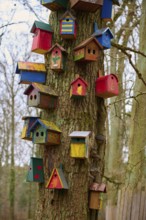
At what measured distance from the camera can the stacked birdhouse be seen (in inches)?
98.3

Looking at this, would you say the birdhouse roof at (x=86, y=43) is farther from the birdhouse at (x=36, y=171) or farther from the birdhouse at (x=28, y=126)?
the birdhouse at (x=36, y=171)

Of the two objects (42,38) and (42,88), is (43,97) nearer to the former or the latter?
(42,88)

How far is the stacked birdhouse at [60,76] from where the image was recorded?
8.19 ft

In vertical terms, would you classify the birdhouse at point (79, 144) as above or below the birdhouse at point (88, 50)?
below

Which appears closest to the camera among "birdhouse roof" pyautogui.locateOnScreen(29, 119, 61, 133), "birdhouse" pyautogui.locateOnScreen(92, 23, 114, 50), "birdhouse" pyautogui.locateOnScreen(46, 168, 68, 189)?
"birdhouse" pyautogui.locateOnScreen(46, 168, 68, 189)

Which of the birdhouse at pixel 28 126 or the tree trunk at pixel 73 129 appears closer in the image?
the tree trunk at pixel 73 129

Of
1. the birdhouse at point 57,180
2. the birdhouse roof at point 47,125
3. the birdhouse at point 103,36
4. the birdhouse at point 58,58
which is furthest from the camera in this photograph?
the birdhouse at point 103,36

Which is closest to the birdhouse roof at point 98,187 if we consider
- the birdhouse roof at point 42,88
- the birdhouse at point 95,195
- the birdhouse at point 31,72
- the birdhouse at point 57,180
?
the birdhouse at point 95,195

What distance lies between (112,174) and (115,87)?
8272 millimetres

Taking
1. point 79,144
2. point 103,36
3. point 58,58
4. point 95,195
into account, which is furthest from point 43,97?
point 95,195

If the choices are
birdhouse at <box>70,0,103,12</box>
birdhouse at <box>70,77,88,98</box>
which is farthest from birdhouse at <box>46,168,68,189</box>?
birdhouse at <box>70,0,103,12</box>

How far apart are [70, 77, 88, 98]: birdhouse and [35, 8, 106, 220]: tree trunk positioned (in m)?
0.07

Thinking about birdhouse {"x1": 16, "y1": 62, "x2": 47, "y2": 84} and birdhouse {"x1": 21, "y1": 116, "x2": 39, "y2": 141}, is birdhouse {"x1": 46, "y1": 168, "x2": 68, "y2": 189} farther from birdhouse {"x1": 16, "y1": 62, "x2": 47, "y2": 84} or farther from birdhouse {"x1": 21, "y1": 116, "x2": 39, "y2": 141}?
birdhouse {"x1": 16, "y1": 62, "x2": 47, "y2": 84}

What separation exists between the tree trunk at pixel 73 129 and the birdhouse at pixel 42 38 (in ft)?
0.17
